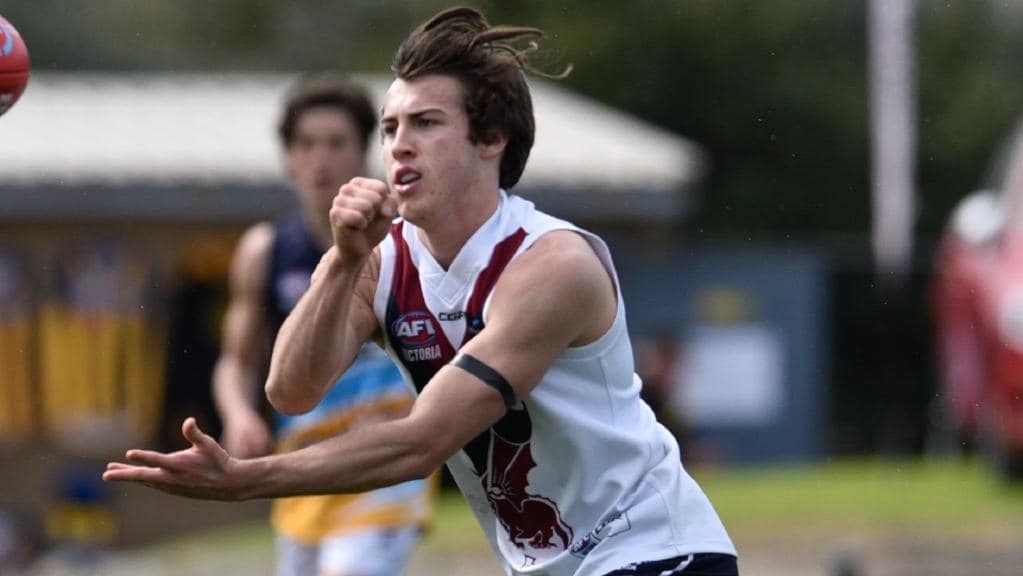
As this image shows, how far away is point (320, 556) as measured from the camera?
7.00 meters

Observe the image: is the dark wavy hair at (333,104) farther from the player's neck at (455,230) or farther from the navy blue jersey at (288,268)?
the player's neck at (455,230)

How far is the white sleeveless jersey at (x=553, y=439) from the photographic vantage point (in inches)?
176

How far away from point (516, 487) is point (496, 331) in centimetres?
52

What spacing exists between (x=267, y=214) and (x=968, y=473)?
655 cm

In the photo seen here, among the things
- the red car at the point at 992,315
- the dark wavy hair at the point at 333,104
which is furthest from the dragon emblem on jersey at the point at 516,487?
the red car at the point at 992,315

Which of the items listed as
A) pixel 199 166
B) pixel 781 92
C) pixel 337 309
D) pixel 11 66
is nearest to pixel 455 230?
pixel 337 309

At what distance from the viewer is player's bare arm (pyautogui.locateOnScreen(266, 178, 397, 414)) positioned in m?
4.23

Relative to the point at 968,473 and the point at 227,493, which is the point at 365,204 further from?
the point at 968,473

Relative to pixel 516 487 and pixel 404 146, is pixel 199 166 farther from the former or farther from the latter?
pixel 404 146

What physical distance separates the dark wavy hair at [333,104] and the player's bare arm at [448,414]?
8.55 ft

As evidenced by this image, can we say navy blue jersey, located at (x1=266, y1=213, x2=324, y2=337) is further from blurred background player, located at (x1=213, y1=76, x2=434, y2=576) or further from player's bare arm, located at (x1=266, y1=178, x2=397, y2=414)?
player's bare arm, located at (x1=266, y1=178, x2=397, y2=414)

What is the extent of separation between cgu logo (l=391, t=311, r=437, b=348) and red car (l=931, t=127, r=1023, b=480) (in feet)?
26.0

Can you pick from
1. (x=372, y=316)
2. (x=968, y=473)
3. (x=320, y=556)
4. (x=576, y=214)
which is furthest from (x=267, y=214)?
(x=372, y=316)

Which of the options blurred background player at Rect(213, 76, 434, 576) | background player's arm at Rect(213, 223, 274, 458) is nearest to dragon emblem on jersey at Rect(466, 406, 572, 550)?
blurred background player at Rect(213, 76, 434, 576)
